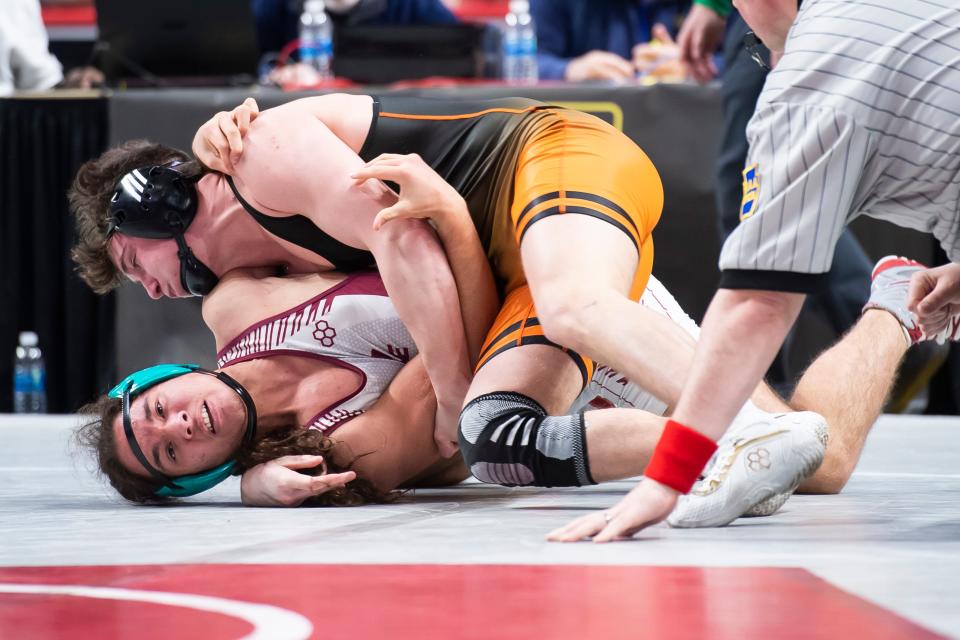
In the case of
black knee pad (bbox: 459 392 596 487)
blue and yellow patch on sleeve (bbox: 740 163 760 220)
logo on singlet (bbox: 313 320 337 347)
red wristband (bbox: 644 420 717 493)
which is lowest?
logo on singlet (bbox: 313 320 337 347)

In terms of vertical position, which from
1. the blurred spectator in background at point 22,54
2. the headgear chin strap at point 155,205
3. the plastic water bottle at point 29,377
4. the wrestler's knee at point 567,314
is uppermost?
the wrestler's knee at point 567,314

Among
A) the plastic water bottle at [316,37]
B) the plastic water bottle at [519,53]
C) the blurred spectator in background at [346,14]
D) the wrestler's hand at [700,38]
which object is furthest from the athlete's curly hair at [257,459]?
the blurred spectator in background at [346,14]

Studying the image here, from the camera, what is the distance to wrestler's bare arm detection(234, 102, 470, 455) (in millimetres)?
2053

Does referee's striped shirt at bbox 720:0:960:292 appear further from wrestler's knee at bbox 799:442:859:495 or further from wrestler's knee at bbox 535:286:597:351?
wrestler's knee at bbox 799:442:859:495

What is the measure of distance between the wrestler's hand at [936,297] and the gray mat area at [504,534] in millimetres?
291

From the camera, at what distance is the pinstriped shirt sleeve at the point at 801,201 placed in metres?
1.35

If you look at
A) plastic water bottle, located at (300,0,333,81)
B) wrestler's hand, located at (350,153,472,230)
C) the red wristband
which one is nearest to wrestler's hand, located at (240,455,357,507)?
wrestler's hand, located at (350,153,472,230)

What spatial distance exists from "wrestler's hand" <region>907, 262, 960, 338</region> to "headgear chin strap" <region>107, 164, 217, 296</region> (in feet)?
4.43

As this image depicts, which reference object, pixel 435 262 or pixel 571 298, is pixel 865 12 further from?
pixel 435 262

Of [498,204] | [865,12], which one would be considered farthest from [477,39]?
[865,12]

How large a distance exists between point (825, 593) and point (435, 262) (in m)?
1.03

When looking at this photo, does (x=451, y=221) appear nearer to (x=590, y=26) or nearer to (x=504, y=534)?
(x=504, y=534)

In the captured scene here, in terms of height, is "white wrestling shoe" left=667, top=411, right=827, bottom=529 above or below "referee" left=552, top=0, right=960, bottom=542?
below

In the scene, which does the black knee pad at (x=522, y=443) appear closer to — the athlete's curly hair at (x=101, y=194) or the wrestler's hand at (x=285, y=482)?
the wrestler's hand at (x=285, y=482)
